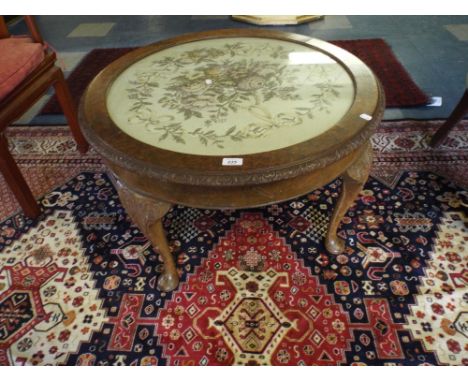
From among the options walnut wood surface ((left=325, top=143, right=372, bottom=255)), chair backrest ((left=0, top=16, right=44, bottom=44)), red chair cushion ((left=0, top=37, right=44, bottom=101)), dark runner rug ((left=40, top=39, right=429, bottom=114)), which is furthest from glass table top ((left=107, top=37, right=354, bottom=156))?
dark runner rug ((left=40, top=39, right=429, bottom=114))

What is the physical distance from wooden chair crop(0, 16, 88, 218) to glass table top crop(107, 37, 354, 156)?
20.2 inches

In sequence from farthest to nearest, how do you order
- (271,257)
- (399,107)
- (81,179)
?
1. (399,107)
2. (81,179)
3. (271,257)

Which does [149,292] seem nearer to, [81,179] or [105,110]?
[105,110]

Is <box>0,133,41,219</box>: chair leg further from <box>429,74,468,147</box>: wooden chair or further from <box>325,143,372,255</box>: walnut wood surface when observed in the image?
<box>429,74,468,147</box>: wooden chair

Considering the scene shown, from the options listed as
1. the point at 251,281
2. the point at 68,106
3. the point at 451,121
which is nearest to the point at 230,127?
the point at 251,281

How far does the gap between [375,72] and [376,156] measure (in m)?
0.97

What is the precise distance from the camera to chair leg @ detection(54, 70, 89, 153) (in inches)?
68.1

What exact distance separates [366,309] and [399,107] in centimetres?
142

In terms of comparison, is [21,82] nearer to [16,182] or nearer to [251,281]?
[16,182]

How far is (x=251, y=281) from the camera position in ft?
4.31

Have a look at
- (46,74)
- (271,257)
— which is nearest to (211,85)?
(271,257)

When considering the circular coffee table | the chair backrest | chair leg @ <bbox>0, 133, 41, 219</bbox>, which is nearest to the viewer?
the circular coffee table

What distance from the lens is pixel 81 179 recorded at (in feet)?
5.88

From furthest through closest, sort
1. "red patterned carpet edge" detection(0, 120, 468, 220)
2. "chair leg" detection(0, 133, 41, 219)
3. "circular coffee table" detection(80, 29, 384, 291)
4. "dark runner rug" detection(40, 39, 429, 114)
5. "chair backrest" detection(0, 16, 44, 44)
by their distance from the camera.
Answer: "dark runner rug" detection(40, 39, 429, 114) < "red patterned carpet edge" detection(0, 120, 468, 220) < "chair backrest" detection(0, 16, 44, 44) < "chair leg" detection(0, 133, 41, 219) < "circular coffee table" detection(80, 29, 384, 291)
